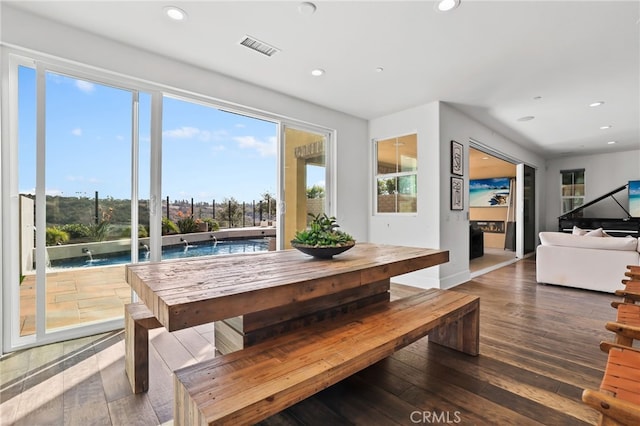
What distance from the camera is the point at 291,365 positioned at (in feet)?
4.19

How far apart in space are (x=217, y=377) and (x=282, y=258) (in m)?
1.03

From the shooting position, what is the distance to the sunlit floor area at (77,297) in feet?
8.34

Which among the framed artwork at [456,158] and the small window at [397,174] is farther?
the small window at [397,174]

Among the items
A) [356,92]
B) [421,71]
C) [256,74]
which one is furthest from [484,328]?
[256,74]

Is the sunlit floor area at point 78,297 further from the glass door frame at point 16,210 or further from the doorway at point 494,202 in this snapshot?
the doorway at point 494,202

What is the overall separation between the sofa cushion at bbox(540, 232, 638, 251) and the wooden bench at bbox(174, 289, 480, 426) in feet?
11.3

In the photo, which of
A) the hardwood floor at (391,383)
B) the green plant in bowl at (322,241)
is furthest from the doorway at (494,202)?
the green plant in bowl at (322,241)

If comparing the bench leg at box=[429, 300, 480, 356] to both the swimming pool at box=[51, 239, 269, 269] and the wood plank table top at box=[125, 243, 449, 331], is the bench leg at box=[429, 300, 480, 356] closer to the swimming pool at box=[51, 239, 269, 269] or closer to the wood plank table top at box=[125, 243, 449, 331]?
the wood plank table top at box=[125, 243, 449, 331]

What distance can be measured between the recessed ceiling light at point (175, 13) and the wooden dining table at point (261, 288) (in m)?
1.97

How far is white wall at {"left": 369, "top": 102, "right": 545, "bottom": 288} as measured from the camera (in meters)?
4.29

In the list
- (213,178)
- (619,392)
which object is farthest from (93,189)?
(619,392)

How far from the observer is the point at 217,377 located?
120cm

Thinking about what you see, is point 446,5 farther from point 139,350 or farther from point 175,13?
point 139,350

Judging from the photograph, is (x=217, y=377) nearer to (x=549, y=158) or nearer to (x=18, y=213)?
(x=18, y=213)
